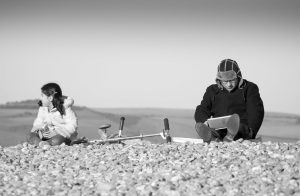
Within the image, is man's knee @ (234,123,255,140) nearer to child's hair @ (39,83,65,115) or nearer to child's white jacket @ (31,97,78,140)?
child's white jacket @ (31,97,78,140)

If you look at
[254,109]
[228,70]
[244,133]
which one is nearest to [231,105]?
[254,109]

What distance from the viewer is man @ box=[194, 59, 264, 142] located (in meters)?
9.91

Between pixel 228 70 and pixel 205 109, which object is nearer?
pixel 228 70

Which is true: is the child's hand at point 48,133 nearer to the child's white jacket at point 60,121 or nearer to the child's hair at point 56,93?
the child's white jacket at point 60,121

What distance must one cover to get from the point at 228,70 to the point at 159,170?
9.83 feet

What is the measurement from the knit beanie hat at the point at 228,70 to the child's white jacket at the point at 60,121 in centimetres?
276

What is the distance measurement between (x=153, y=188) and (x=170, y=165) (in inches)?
51.6

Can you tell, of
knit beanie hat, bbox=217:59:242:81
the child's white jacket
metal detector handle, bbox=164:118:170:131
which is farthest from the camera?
metal detector handle, bbox=164:118:170:131

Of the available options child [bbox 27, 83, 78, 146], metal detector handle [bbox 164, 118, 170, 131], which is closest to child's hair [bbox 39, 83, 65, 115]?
child [bbox 27, 83, 78, 146]

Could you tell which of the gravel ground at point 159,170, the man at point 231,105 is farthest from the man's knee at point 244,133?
the gravel ground at point 159,170

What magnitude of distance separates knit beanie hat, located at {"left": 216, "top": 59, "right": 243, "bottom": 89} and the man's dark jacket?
0.99 ft

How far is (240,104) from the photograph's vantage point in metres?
10.1

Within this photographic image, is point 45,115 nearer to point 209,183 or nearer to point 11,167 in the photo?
point 11,167

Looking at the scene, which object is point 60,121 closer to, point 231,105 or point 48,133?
point 48,133
